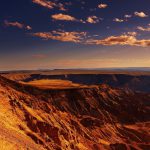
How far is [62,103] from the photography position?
9381cm

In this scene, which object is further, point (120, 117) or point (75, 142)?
point (120, 117)

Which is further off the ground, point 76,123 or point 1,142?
point 1,142

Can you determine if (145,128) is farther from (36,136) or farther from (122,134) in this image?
(36,136)

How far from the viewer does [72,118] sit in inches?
3120

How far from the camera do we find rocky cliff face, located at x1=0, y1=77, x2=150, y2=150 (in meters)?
46.1

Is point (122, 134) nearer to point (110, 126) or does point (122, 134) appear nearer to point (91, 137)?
point (110, 126)

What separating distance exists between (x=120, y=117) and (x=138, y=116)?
912cm

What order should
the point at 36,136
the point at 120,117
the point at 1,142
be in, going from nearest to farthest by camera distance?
1. the point at 1,142
2. the point at 36,136
3. the point at 120,117

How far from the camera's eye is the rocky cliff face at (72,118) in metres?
46.1

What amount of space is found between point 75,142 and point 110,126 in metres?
28.2

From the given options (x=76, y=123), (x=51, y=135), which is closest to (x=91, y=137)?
(x=76, y=123)

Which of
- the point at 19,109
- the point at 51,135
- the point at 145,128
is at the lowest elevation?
the point at 145,128

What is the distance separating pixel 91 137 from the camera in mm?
72812

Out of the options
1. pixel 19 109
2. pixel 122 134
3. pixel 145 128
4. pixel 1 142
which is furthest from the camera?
pixel 145 128
